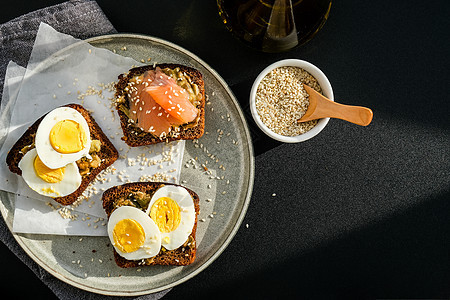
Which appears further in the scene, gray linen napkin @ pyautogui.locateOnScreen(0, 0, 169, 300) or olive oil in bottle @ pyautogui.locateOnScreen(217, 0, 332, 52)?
gray linen napkin @ pyautogui.locateOnScreen(0, 0, 169, 300)

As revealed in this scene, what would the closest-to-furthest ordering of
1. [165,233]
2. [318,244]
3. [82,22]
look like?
1. [165,233]
2. [82,22]
3. [318,244]

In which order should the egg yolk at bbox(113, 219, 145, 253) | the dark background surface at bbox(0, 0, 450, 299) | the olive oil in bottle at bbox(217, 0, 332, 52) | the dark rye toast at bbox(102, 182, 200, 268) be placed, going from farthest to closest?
1. the dark background surface at bbox(0, 0, 450, 299)
2. the dark rye toast at bbox(102, 182, 200, 268)
3. the egg yolk at bbox(113, 219, 145, 253)
4. the olive oil in bottle at bbox(217, 0, 332, 52)

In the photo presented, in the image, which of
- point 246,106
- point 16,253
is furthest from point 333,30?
point 16,253

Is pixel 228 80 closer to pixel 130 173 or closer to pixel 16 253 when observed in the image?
pixel 130 173

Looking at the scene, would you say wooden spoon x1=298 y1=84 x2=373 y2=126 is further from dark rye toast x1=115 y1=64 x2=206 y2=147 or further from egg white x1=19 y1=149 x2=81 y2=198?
egg white x1=19 y1=149 x2=81 y2=198

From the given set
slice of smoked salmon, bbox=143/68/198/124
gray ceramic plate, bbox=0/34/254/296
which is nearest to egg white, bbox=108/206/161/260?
gray ceramic plate, bbox=0/34/254/296

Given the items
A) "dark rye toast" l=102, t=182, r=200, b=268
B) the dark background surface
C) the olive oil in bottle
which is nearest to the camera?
the olive oil in bottle

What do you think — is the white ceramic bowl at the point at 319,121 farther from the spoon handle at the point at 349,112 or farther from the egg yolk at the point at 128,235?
the egg yolk at the point at 128,235
